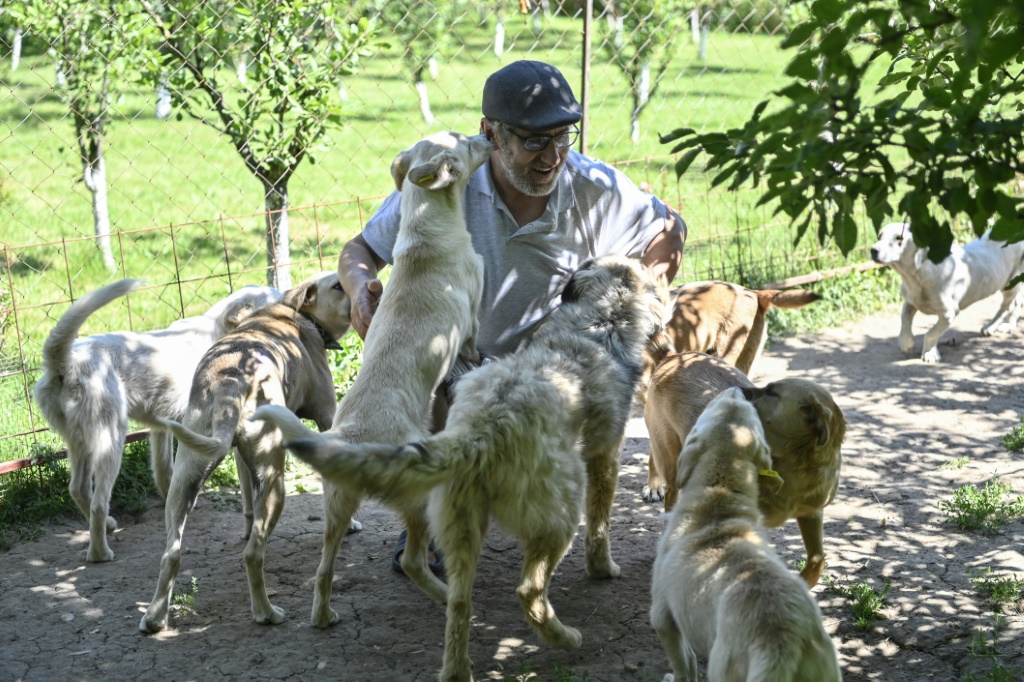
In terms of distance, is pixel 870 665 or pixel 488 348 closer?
pixel 870 665

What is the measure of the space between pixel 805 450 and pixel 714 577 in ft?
3.63

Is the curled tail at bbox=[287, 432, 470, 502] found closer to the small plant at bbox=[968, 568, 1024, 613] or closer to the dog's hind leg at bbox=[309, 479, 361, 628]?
the dog's hind leg at bbox=[309, 479, 361, 628]

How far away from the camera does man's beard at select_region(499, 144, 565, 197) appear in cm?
467

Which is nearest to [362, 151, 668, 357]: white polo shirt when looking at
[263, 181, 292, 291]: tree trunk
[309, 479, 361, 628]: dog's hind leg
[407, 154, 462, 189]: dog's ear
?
[407, 154, 462, 189]: dog's ear

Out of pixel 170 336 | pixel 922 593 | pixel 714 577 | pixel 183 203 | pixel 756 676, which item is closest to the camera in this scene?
pixel 756 676

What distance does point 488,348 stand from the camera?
498cm

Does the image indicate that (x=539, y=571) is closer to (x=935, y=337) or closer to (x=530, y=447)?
(x=530, y=447)

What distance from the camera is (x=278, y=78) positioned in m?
7.25

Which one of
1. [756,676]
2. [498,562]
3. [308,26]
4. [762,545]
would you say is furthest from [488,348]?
[308,26]

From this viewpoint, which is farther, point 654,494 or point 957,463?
point 957,463

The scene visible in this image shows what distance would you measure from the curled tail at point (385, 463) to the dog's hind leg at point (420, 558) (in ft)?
2.60

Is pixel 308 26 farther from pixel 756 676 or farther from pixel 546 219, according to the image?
pixel 756 676

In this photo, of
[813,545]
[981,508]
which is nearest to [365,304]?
[813,545]

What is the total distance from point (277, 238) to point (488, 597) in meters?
3.74
